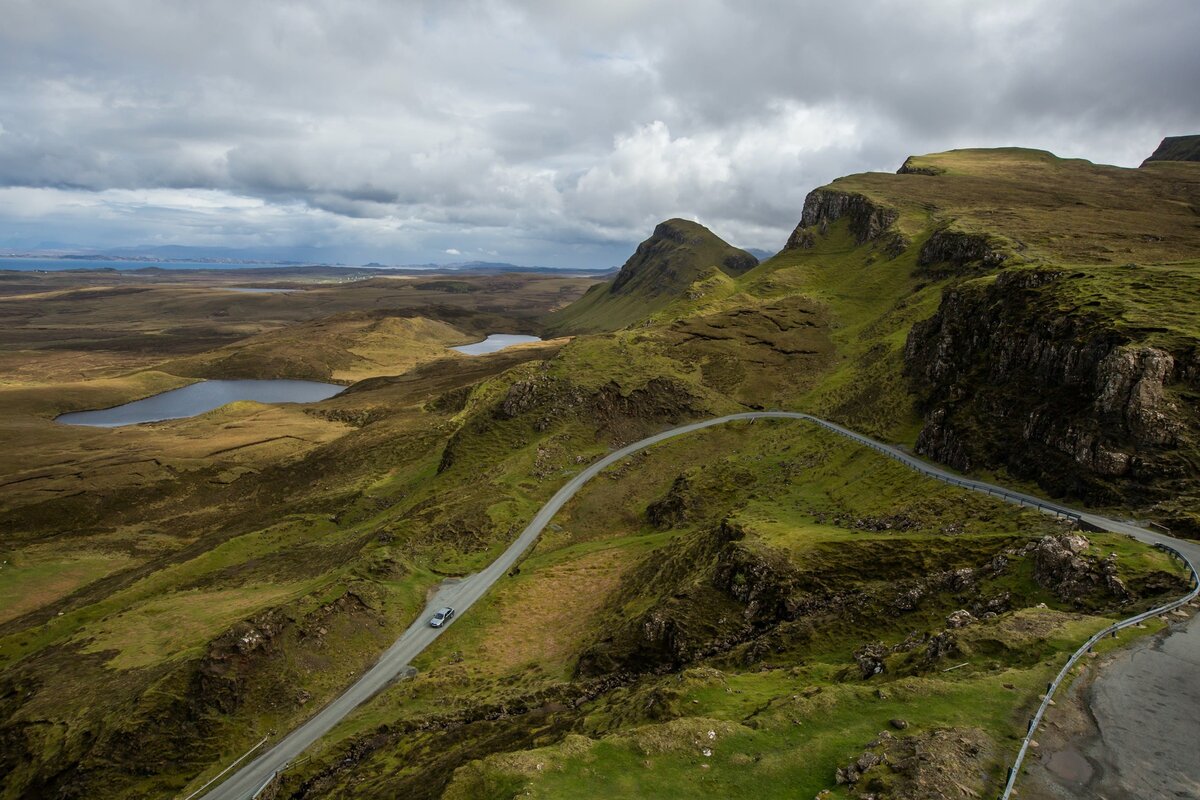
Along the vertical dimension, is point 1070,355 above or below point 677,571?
above

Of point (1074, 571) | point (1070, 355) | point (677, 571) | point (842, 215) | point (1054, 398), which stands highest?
point (842, 215)

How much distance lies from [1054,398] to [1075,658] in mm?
35912

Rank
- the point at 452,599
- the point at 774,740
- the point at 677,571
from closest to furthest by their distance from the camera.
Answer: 1. the point at 774,740
2. the point at 677,571
3. the point at 452,599

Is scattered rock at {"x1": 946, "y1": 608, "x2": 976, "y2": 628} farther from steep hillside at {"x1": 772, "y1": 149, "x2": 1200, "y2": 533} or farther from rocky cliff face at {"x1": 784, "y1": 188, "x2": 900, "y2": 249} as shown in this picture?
rocky cliff face at {"x1": 784, "y1": 188, "x2": 900, "y2": 249}

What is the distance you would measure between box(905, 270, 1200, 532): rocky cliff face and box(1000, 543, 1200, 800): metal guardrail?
12.8 m

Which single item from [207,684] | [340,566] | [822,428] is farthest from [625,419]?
[207,684]

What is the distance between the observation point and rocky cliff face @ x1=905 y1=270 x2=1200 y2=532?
42.8m

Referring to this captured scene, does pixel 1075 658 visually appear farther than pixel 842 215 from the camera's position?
No

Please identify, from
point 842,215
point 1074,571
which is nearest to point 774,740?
point 1074,571

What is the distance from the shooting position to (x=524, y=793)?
25.0 m

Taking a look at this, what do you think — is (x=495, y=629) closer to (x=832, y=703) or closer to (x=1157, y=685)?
(x=832, y=703)

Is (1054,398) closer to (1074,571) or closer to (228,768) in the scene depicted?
(1074,571)

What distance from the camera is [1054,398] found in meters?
52.8

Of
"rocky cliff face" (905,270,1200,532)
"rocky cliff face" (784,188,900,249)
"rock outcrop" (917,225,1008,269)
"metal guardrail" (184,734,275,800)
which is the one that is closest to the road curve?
"metal guardrail" (184,734,275,800)
